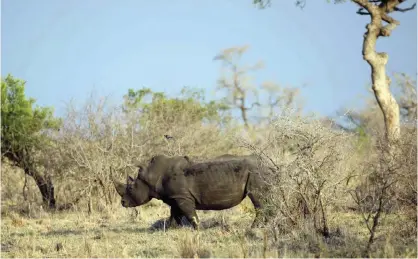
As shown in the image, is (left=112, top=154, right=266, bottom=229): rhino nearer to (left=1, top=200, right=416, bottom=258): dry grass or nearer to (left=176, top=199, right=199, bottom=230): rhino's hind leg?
(left=176, top=199, right=199, bottom=230): rhino's hind leg

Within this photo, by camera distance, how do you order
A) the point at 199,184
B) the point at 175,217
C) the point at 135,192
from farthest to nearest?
the point at 135,192
the point at 175,217
the point at 199,184

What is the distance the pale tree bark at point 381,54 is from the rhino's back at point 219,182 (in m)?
5.53

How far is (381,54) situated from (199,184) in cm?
700

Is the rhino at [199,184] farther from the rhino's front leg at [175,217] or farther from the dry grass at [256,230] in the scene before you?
the dry grass at [256,230]

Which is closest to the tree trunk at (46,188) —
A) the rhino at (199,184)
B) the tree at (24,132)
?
the tree at (24,132)

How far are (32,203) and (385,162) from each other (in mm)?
12513

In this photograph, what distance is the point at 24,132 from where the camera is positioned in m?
21.0

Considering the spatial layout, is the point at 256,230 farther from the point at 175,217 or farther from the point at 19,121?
the point at 19,121

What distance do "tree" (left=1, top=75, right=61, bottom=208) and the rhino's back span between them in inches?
311

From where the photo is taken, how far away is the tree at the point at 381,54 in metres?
17.7

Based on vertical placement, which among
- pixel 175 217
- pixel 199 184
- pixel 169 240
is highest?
pixel 199 184

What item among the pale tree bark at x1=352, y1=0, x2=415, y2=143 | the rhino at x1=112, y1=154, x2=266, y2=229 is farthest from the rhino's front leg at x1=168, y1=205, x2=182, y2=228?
the pale tree bark at x1=352, y1=0, x2=415, y2=143

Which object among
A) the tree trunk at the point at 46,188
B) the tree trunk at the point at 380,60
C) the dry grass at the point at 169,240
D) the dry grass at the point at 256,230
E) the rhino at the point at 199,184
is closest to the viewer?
the dry grass at the point at 169,240

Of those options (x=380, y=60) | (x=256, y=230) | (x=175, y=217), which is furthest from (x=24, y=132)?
(x=256, y=230)
